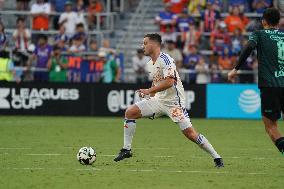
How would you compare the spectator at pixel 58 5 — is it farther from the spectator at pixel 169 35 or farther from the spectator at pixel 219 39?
the spectator at pixel 219 39

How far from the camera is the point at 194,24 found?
29391 mm

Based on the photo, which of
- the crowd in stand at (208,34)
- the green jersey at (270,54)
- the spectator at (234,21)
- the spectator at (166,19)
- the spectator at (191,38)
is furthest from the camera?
the spectator at (166,19)

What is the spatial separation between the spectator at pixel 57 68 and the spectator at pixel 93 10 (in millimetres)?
2636

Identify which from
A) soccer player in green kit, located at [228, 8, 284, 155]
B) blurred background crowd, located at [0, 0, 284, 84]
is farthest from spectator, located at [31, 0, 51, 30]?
soccer player in green kit, located at [228, 8, 284, 155]

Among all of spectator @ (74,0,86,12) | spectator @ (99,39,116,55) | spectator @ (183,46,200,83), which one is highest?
spectator @ (74,0,86,12)

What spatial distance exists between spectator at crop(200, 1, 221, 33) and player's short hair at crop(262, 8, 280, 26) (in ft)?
54.7

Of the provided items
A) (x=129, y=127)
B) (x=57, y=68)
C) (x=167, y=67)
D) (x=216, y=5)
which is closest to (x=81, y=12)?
(x=57, y=68)

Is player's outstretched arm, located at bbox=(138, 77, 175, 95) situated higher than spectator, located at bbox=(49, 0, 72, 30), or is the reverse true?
spectator, located at bbox=(49, 0, 72, 30)

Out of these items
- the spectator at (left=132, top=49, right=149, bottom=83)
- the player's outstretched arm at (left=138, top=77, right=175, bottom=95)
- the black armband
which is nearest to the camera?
the black armband

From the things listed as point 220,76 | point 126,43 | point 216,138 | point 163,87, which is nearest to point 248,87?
point 220,76

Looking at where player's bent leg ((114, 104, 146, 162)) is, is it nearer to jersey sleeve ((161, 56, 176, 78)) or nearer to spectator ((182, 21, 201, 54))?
jersey sleeve ((161, 56, 176, 78))

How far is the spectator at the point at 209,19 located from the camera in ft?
95.5

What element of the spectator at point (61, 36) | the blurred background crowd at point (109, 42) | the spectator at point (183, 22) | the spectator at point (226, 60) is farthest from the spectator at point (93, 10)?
the spectator at point (226, 60)

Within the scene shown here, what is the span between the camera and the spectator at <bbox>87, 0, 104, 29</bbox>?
30303mm
